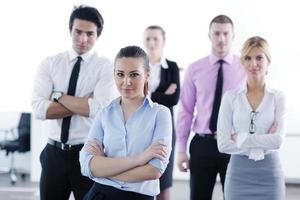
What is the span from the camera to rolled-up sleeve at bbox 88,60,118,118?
2.42 m

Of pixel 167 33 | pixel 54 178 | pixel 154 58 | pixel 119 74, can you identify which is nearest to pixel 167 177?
pixel 154 58

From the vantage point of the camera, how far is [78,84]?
2.52 m

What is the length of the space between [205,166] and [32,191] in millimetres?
2923

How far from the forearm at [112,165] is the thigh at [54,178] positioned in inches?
23.5

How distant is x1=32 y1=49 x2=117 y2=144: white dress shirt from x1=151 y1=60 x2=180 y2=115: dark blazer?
2.69 ft

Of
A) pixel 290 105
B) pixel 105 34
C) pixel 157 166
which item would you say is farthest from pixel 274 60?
pixel 157 166

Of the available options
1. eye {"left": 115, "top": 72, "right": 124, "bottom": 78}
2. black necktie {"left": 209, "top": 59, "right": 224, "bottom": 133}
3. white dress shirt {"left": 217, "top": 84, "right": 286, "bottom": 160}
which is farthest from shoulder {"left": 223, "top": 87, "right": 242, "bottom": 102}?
eye {"left": 115, "top": 72, "right": 124, "bottom": 78}

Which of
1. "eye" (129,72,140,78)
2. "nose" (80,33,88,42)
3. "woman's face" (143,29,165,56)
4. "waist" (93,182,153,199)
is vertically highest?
"woman's face" (143,29,165,56)

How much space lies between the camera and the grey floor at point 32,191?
496cm

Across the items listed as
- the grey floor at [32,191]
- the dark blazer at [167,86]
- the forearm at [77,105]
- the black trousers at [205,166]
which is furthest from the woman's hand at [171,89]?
the grey floor at [32,191]

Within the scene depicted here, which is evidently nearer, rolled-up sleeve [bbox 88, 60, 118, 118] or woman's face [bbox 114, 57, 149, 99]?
woman's face [bbox 114, 57, 149, 99]

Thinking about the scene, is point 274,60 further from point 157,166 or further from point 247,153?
point 157,166

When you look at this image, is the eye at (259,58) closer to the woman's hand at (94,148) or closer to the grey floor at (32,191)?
the woman's hand at (94,148)

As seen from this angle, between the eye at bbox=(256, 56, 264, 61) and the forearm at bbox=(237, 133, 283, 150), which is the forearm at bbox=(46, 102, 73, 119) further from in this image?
the eye at bbox=(256, 56, 264, 61)
